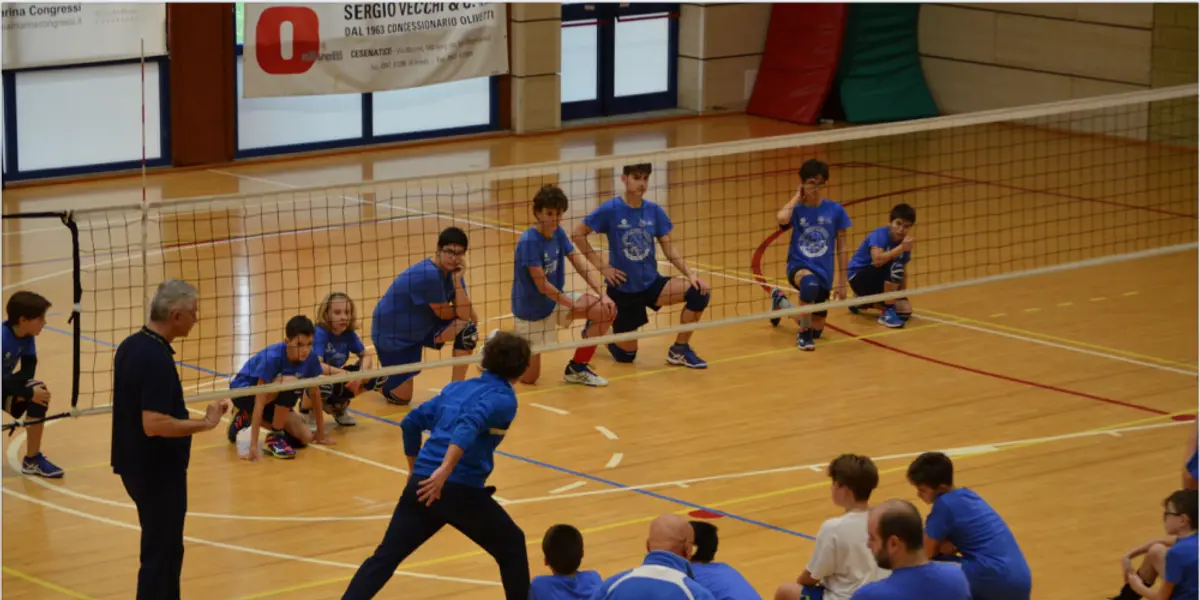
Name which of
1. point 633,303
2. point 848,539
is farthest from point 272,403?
point 848,539

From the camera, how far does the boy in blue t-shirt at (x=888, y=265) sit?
1241 centimetres

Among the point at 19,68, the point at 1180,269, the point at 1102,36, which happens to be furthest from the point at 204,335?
the point at 1102,36

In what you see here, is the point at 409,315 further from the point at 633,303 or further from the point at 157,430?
the point at 157,430

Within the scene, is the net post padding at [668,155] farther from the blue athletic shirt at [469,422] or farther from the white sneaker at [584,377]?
the blue athletic shirt at [469,422]

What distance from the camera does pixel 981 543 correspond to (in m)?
6.92

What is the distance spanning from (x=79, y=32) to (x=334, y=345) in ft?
28.2

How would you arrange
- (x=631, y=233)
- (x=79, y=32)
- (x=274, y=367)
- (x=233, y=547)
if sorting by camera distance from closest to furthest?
(x=233, y=547), (x=274, y=367), (x=631, y=233), (x=79, y=32)

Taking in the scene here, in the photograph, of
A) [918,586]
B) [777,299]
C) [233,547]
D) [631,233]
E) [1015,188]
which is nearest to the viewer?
[918,586]

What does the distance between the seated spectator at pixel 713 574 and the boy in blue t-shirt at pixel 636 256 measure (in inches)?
189

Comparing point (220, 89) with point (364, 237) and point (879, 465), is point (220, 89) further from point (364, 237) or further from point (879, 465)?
point (879, 465)

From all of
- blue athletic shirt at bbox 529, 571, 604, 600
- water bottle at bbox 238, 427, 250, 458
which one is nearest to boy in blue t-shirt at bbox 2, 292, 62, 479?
water bottle at bbox 238, 427, 250, 458

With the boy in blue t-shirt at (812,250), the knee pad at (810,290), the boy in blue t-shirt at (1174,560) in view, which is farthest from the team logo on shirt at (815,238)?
the boy in blue t-shirt at (1174,560)

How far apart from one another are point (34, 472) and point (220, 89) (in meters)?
9.73

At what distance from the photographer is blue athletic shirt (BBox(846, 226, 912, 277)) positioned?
1258 cm
